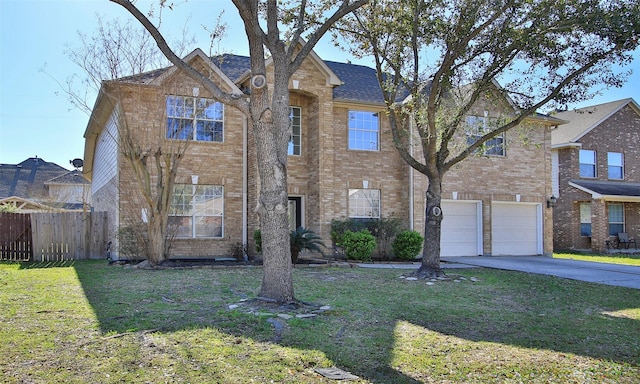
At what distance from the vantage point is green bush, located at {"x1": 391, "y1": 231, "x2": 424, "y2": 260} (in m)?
18.8

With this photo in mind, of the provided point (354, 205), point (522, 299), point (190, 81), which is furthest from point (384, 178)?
point (522, 299)

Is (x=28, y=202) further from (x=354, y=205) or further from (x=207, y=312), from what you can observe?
(x=207, y=312)

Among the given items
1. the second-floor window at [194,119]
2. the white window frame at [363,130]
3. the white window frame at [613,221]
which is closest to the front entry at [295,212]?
the white window frame at [363,130]

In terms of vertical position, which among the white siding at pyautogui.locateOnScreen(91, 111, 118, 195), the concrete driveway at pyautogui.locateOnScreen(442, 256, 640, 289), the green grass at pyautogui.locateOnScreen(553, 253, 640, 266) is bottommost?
the green grass at pyautogui.locateOnScreen(553, 253, 640, 266)

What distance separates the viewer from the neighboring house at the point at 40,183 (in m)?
40.0

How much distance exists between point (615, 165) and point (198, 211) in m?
22.3

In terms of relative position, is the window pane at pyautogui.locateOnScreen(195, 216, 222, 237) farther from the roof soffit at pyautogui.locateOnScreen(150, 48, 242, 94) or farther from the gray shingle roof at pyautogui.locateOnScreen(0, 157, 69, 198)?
the gray shingle roof at pyautogui.locateOnScreen(0, 157, 69, 198)

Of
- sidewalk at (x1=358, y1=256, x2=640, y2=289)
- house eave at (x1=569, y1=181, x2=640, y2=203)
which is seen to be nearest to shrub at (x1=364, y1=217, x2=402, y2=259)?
sidewalk at (x1=358, y1=256, x2=640, y2=289)

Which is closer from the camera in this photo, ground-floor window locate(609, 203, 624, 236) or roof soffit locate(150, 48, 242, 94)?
roof soffit locate(150, 48, 242, 94)

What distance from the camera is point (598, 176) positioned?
2772 cm

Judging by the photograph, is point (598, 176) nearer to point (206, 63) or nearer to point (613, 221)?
point (613, 221)

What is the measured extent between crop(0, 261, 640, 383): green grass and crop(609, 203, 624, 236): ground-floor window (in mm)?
17126

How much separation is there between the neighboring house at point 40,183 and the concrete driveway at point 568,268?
29850 millimetres

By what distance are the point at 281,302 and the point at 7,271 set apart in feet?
31.4
